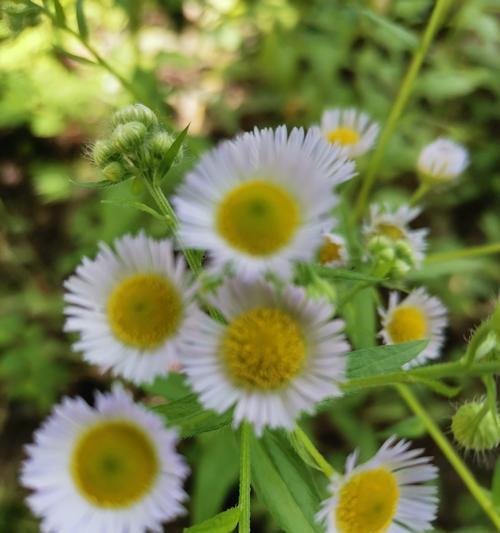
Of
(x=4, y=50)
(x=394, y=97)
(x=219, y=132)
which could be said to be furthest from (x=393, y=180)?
(x=4, y=50)

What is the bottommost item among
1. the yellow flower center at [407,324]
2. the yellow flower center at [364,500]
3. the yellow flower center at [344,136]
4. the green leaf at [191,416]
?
the yellow flower center at [364,500]

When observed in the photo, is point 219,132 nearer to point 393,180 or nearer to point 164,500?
point 393,180

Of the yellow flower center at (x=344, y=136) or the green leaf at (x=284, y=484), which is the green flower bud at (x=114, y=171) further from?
the yellow flower center at (x=344, y=136)

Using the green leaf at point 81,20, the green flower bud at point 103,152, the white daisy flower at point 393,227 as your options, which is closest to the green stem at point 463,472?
the white daisy flower at point 393,227

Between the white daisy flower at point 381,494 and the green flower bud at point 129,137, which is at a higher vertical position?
the green flower bud at point 129,137

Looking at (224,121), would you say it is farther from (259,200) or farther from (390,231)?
(259,200)

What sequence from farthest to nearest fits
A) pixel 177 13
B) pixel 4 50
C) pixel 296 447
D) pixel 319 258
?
pixel 177 13 < pixel 4 50 < pixel 319 258 < pixel 296 447

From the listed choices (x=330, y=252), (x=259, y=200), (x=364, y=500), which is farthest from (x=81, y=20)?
(x=364, y=500)
